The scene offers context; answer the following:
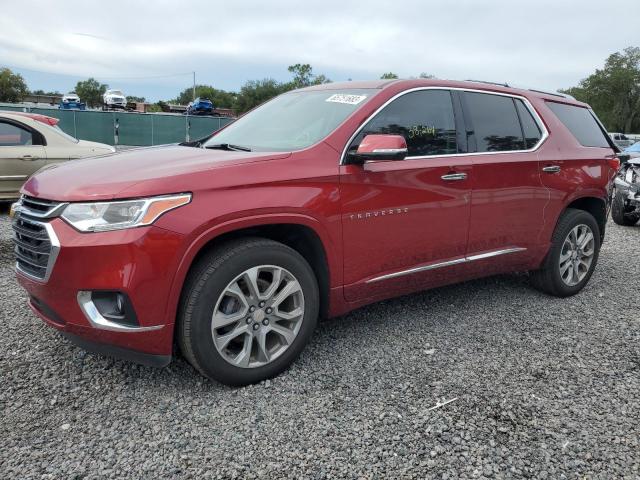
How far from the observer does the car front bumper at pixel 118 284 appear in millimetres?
2416

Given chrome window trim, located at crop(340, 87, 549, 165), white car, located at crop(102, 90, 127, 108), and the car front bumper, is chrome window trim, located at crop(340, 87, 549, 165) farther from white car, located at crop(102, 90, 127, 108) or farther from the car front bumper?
white car, located at crop(102, 90, 127, 108)

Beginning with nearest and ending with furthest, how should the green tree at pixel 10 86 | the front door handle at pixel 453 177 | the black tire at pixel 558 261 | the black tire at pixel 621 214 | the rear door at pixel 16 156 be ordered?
the front door handle at pixel 453 177
the black tire at pixel 558 261
the rear door at pixel 16 156
the black tire at pixel 621 214
the green tree at pixel 10 86

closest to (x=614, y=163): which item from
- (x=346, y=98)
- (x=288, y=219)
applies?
(x=346, y=98)

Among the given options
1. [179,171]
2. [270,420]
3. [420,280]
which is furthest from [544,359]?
[179,171]

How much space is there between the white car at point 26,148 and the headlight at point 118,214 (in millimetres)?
5457

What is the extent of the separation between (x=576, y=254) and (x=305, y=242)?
2.82m

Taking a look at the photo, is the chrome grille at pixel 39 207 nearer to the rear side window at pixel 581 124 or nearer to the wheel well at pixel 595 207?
the rear side window at pixel 581 124

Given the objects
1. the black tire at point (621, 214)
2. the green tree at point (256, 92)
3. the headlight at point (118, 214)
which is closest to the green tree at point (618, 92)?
the green tree at point (256, 92)

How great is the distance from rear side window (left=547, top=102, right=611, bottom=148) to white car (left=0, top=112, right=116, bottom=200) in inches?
246

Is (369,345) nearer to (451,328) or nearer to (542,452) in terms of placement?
(451,328)

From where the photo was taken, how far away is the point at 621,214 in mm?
8961

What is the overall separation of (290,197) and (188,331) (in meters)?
0.88

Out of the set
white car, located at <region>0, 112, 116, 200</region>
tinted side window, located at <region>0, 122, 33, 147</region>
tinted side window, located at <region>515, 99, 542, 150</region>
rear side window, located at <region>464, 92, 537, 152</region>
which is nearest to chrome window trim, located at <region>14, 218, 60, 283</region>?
rear side window, located at <region>464, 92, 537, 152</region>

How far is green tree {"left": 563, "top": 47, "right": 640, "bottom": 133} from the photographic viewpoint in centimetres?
6438
